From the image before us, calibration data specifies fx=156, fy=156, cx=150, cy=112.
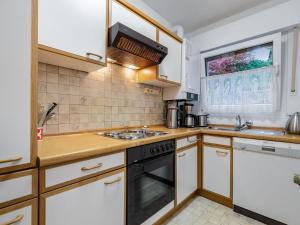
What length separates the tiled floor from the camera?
1.58 meters

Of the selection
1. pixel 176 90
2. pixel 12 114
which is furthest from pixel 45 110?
pixel 176 90

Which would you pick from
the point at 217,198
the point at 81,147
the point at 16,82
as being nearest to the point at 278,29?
the point at 217,198

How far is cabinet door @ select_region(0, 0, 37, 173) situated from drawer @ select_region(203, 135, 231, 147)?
1804mm

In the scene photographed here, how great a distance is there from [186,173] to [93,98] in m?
1.34

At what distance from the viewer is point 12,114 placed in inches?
26.0

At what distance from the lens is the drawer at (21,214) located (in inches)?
25.5

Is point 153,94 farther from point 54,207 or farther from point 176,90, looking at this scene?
point 54,207

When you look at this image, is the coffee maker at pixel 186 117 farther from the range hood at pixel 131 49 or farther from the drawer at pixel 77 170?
the drawer at pixel 77 170

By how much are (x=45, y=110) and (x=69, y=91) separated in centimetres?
27

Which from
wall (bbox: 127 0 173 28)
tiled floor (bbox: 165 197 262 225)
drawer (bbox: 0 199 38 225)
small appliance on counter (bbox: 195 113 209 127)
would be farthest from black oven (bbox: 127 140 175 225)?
wall (bbox: 127 0 173 28)

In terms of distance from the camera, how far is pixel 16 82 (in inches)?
26.4

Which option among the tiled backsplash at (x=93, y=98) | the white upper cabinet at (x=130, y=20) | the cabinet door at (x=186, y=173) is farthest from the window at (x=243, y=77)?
the white upper cabinet at (x=130, y=20)

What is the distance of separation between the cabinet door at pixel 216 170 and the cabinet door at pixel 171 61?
1.03 meters

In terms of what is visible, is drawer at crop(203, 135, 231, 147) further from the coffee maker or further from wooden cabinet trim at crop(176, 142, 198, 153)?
the coffee maker
